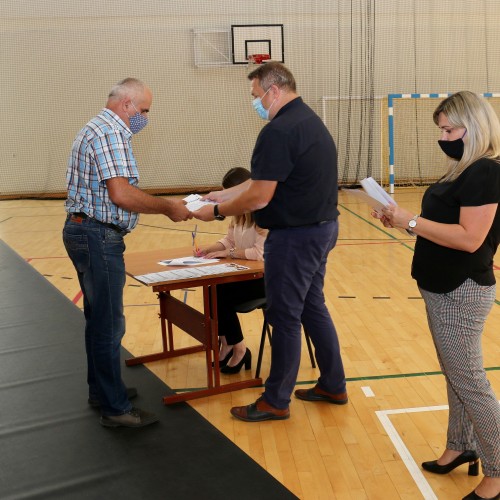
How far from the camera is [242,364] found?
4.16 m

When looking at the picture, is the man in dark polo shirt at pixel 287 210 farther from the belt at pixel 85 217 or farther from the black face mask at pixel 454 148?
the black face mask at pixel 454 148

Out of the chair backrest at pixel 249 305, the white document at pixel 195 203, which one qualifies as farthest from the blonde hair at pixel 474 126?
the chair backrest at pixel 249 305

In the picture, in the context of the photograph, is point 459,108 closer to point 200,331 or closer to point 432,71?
point 200,331

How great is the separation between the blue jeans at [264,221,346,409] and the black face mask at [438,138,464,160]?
0.92 m

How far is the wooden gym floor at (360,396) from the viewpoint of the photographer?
113 inches

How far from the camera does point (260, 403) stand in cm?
348

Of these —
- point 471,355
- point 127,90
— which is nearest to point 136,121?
point 127,90

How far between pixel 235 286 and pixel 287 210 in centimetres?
95

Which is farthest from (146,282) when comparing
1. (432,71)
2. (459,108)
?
(432,71)

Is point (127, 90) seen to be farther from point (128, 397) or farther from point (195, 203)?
point (128, 397)

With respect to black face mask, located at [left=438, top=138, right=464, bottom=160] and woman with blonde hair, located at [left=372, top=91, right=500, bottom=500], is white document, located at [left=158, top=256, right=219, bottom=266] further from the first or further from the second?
black face mask, located at [left=438, top=138, right=464, bottom=160]

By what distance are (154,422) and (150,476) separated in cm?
55

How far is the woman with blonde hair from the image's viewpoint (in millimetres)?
2391

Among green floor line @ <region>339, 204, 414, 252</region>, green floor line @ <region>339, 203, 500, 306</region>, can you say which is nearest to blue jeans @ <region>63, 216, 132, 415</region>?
green floor line @ <region>339, 203, 500, 306</region>
